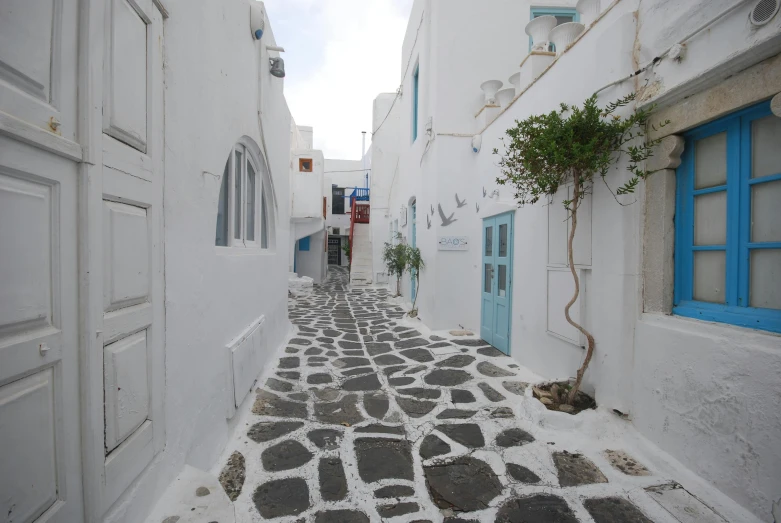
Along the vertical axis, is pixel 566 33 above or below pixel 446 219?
above

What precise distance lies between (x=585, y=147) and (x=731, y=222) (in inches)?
44.9

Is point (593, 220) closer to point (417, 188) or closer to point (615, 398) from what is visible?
point (615, 398)

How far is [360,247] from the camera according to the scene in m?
17.3

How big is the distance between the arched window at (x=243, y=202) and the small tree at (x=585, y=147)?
9.47 ft

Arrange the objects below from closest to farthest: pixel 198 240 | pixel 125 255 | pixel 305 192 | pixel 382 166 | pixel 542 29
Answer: pixel 125 255
pixel 198 240
pixel 542 29
pixel 305 192
pixel 382 166

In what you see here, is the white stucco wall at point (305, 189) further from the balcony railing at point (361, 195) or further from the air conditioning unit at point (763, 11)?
the air conditioning unit at point (763, 11)

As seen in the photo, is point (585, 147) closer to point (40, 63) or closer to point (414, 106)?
point (40, 63)

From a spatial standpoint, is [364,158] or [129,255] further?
[364,158]

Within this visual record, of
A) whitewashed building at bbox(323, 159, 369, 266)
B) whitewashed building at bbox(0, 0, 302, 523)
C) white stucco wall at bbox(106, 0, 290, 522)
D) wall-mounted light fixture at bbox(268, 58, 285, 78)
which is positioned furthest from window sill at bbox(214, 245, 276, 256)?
whitewashed building at bbox(323, 159, 369, 266)

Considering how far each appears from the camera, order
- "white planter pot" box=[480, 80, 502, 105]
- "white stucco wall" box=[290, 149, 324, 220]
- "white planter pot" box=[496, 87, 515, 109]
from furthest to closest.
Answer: "white stucco wall" box=[290, 149, 324, 220] < "white planter pot" box=[480, 80, 502, 105] < "white planter pot" box=[496, 87, 515, 109]

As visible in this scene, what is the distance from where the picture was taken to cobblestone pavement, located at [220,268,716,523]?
2.28 metres

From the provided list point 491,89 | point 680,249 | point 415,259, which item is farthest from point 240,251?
point 491,89

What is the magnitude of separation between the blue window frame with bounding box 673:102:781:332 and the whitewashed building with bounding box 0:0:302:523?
3449 millimetres

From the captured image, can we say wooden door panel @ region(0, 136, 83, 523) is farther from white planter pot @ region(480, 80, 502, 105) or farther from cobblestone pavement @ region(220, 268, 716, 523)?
white planter pot @ region(480, 80, 502, 105)
